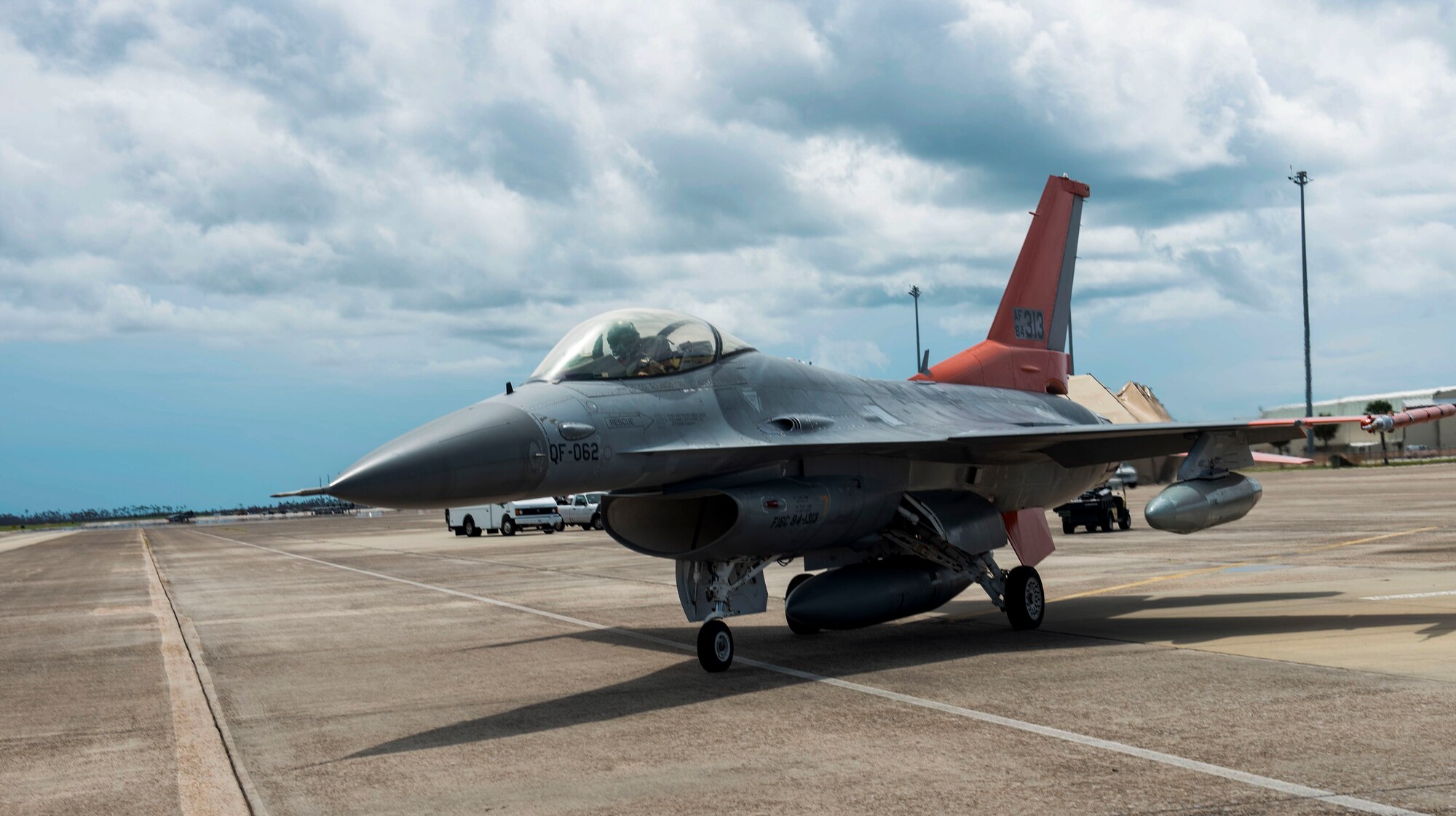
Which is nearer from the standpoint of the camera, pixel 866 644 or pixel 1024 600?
pixel 866 644

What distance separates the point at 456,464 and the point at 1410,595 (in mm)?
11304

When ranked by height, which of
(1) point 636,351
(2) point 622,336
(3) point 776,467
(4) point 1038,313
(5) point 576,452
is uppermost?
(4) point 1038,313

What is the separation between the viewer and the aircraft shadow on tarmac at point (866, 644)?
827cm

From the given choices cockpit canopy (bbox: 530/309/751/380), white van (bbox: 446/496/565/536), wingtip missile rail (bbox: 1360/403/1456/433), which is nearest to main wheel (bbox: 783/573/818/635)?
cockpit canopy (bbox: 530/309/751/380)

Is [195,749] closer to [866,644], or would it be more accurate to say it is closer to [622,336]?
[622,336]

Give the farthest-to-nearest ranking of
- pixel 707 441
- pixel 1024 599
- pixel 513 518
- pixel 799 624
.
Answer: pixel 513 518
pixel 1024 599
pixel 799 624
pixel 707 441

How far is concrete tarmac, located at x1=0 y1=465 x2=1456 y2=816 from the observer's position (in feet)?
19.6

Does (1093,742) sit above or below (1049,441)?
below

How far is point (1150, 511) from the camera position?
36.5ft

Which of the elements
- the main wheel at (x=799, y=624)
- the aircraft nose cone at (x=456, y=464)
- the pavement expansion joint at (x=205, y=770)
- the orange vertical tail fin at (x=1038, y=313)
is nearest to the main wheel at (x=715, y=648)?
the main wheel at (x=799, y=624)

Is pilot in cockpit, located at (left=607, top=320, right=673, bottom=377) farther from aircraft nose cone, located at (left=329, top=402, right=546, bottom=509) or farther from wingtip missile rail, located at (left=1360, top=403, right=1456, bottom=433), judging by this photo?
wingtip missile rail, located at (left=1360, top=403, right=1456, bottom=433)

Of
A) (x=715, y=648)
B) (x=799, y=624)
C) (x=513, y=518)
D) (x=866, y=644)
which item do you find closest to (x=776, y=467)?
(x=799, y=624)

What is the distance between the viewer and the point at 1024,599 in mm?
12055

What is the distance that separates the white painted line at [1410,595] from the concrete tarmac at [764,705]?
0.29 feet
